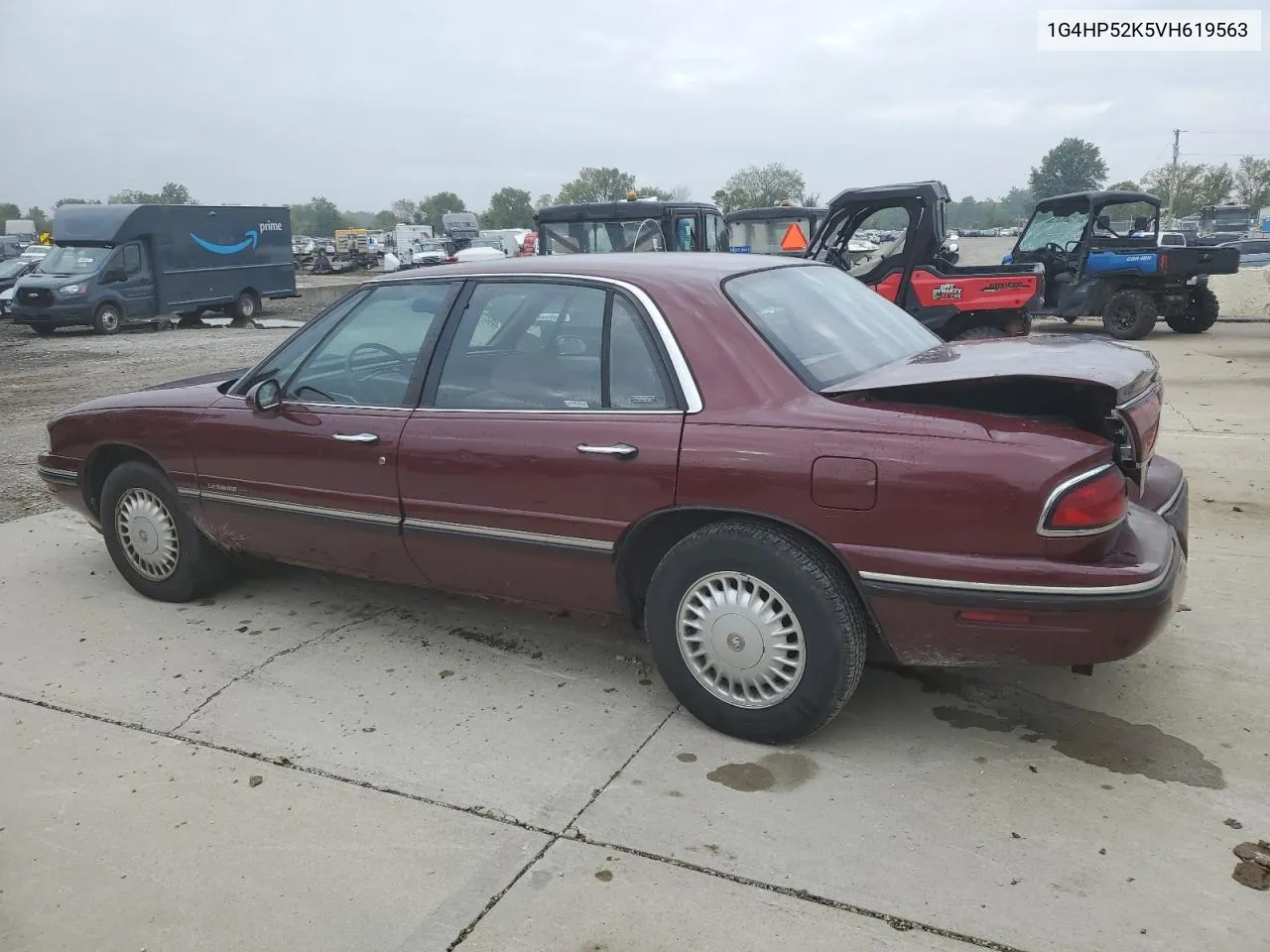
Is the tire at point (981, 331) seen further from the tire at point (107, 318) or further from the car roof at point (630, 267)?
A: the tire at point (107, 318)

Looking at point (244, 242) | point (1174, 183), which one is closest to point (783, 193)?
point (1174, 183)

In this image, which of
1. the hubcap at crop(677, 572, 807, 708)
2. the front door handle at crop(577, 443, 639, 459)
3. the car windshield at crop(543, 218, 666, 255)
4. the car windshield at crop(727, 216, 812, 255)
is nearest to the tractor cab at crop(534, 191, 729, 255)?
the car windshield at crop(543, 218, 666, 255)

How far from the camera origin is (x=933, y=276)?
11289 millimetres

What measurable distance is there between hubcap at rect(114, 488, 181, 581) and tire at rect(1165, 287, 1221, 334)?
574 inches

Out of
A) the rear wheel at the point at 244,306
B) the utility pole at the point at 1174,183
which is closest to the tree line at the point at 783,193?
the utility pole at the point at 1174,183

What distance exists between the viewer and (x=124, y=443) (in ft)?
15.1

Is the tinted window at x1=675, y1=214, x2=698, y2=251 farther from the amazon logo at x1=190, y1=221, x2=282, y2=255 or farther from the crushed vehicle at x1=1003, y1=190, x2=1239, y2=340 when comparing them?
the amazon logo at x1=190, y1=221, x2=282, y2=255

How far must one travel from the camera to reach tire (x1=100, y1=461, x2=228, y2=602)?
4582mm

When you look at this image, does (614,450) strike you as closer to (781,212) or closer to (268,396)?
(268,396)

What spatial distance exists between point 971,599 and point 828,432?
2.07ft

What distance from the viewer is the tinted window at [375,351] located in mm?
3941

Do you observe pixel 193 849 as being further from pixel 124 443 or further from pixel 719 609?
pixel 124 443

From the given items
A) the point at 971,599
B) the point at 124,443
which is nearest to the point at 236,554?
the point at 124,443

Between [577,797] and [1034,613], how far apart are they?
144 centimetres
